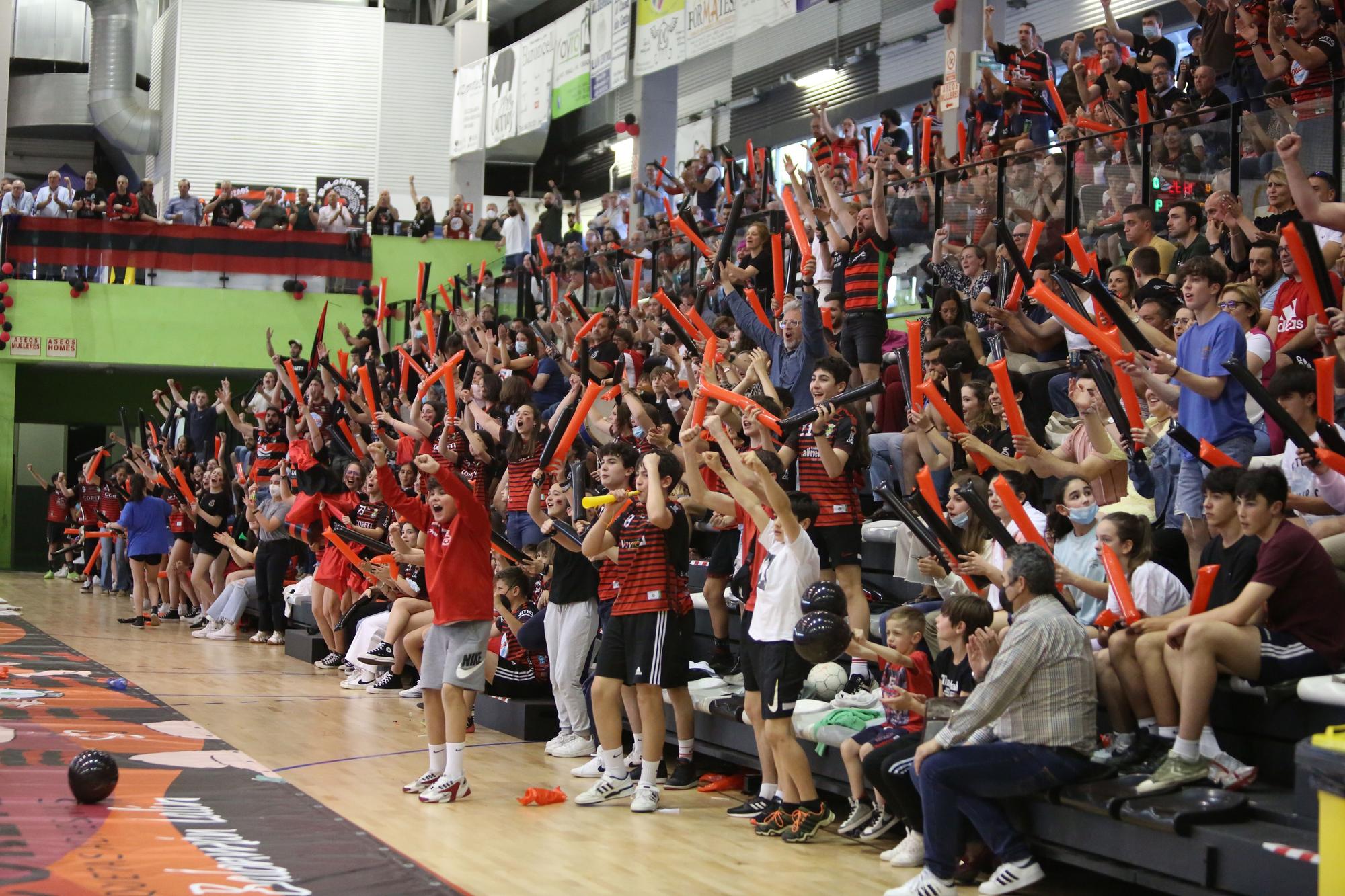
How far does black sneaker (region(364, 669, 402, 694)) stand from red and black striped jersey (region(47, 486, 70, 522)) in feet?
44.1

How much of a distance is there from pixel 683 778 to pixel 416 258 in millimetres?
15506

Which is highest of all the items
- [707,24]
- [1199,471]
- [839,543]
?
[707,24]

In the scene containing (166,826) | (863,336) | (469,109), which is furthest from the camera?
(469,109)

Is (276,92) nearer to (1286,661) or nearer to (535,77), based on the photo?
(535,77)

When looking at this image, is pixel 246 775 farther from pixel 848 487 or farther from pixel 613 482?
pixel 848 487

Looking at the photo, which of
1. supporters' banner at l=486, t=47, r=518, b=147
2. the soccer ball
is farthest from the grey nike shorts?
supporters' banner at l=486, t=47, r=518, b=147

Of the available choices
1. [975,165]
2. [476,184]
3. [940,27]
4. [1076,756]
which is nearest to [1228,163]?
[975,165]

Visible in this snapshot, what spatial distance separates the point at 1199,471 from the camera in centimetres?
632

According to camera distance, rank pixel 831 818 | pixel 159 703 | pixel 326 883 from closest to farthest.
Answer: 1. pixel 326 883
2. pixel 831 818
3. pixel 159 703

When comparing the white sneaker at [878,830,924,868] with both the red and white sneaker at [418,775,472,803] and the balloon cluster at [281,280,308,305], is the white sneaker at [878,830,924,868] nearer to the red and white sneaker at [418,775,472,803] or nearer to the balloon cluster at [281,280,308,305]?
the red and white sneaker at [418,775,472,803]

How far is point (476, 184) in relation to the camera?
26.8 meters

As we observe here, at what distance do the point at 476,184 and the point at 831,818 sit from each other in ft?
70.3

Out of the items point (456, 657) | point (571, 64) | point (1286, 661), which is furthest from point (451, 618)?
point (571, 64)

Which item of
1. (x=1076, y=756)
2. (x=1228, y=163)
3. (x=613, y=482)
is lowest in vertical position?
(x=1076, y=756)
